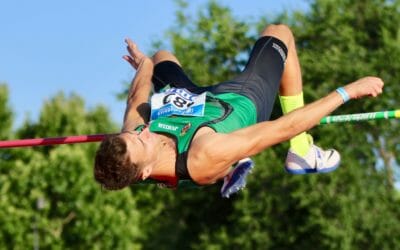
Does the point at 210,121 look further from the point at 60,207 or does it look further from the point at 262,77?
the point at 60,207

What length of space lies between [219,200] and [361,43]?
20.5 ft

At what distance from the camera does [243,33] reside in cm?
2711

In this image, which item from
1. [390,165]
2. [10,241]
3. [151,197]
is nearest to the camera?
[390,165]

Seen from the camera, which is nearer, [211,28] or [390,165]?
[390,165]

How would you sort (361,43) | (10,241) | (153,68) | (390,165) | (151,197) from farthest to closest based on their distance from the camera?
(151,197)
(10,241)
(361,43)
(390,165)
(153,68)

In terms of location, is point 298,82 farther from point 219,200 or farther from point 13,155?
point 13,155

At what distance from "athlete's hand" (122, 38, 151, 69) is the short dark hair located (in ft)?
4.33

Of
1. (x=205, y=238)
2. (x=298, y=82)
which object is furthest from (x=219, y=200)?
(x=298, y=82)

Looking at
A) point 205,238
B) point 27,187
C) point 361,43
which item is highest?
point 361,43

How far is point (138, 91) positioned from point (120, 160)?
113cm

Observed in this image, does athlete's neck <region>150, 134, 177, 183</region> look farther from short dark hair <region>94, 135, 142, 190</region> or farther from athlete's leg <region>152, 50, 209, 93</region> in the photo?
athlete's leg <region>152, 50, 209, 93</region>

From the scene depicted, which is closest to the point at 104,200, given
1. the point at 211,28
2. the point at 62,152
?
the point at 62,152

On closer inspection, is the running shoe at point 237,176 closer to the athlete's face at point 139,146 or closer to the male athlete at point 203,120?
the male athlete at point 203,120

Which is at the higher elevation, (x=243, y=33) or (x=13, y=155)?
(x=243, y=33)
